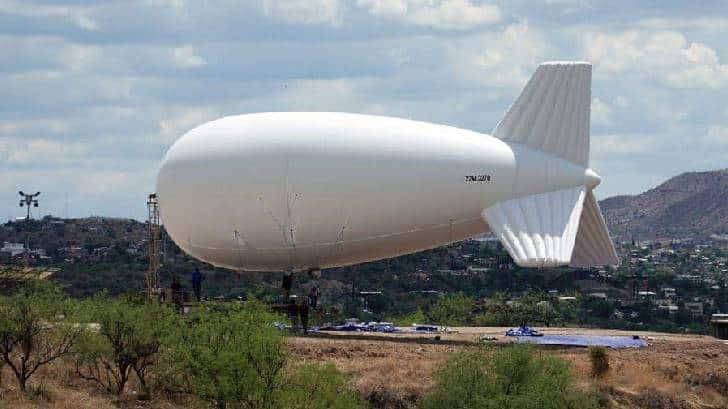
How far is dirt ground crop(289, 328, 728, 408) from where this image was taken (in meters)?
46.7

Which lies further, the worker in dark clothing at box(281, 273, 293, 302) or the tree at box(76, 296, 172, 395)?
the worker in dark clothing at box(281, 273, 293, 302)

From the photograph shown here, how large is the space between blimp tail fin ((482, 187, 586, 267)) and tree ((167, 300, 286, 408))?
10.2 meters

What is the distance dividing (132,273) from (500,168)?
211 feet

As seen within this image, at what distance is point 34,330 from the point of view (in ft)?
151

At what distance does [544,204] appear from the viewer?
2083 inches

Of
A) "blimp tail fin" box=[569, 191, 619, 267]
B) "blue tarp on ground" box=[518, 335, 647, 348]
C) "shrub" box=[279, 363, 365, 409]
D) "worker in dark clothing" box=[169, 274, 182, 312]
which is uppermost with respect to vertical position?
"blimp tail fin" box=[569, 191, 619, 267]

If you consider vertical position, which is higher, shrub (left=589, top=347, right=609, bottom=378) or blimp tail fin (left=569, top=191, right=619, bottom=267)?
blimp tail fin (left=569, top=191, right=619, bottom=267)

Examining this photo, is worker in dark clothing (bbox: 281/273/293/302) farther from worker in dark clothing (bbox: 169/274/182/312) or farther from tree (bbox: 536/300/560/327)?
tree (bbox: 536/300/560/327)

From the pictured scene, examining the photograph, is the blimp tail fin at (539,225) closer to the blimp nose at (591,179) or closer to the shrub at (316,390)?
the blimp nose at (591,179)

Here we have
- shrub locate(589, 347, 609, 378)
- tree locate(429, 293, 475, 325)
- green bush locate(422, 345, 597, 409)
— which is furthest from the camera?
tree locate(429, 293, 475, 325)

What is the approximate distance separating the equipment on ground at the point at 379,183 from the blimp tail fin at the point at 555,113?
4 centimetres

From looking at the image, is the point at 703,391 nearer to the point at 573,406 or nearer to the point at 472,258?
the point at 573,406

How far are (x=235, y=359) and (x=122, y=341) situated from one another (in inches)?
266

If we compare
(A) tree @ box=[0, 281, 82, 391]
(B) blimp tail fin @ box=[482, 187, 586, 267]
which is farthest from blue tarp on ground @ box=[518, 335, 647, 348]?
(A) tree @ box=[0, 281, 82, 391]
